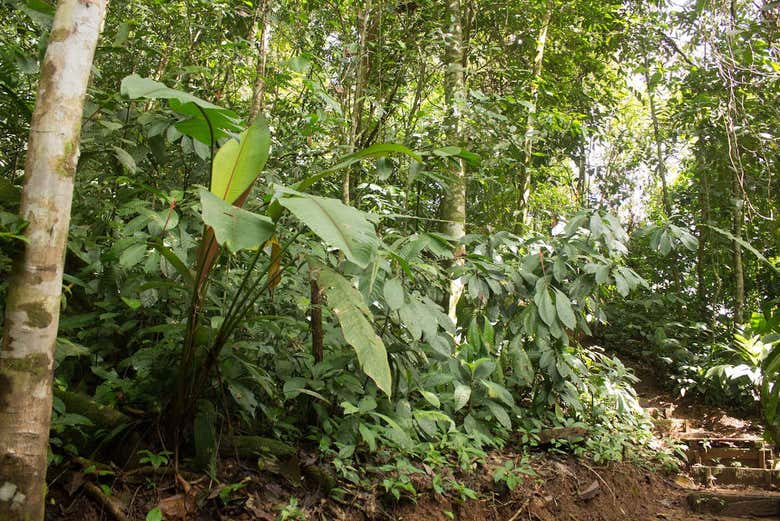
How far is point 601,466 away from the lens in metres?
3.89

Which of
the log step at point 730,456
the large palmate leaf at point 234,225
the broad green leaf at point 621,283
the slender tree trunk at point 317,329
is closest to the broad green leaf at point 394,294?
the slender tree trunk at point 317,329

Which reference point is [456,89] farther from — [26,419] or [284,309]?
[26,419]

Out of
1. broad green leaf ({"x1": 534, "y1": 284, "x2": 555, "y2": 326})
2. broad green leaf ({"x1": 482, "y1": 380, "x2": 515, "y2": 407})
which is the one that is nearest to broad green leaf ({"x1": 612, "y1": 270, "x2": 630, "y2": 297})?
broad green leaf ({"x1": 534, "y1": 284, "x2": 555, "y2": 326})

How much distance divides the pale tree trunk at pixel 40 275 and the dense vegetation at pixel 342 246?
3 cm

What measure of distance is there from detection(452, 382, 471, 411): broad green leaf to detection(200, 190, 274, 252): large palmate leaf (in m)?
2.12

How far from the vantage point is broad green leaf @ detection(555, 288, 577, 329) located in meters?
3.55

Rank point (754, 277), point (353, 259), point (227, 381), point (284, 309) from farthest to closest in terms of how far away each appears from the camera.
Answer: point (754, 277) → point (284, 309) → point (227, 381) → point (353, 259)

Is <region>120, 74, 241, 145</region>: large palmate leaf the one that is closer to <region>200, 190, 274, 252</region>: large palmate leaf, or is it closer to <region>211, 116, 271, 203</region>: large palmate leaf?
<region>211, 116, 271, 203</region>: large palmate leaf

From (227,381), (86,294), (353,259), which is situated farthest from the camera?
(86,294)

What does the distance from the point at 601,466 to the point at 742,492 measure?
1.58 metres

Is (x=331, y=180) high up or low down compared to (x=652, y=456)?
up

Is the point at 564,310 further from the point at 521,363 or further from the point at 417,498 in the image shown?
the point at 417,498

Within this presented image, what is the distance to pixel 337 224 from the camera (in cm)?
153

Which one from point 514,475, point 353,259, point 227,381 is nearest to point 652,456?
point 514,475
